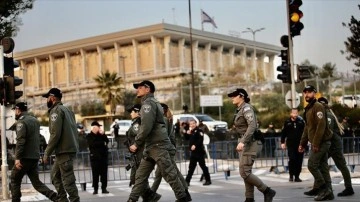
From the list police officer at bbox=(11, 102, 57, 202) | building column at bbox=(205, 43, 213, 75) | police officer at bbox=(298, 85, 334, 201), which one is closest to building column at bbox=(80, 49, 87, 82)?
building column at bbox=(205, 43, 213, 75)

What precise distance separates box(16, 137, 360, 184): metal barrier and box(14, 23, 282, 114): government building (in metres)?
64.6

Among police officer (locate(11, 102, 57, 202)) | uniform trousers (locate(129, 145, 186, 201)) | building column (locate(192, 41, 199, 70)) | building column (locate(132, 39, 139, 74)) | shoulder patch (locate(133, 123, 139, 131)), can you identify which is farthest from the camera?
building column (locate(192, 41, 199, 70))

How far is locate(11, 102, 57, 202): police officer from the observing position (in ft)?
36.9

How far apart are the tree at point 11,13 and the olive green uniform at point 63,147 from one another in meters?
11.6

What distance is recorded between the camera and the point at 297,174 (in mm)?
15430

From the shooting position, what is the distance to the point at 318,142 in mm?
10852

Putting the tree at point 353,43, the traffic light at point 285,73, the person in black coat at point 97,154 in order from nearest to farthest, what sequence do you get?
the person in black coat at point 97,154
the traffic light at point 285,73
the tree at point 353,43

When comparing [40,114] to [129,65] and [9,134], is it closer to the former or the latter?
[129,65]

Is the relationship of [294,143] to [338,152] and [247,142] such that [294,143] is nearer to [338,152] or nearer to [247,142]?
[338,152]

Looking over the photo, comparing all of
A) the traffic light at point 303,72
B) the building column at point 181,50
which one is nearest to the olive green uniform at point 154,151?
the traffic light at point 303,72

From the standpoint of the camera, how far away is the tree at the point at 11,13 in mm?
20984

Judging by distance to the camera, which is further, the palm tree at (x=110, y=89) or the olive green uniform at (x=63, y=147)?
the palm tree at (x=110, y=89)

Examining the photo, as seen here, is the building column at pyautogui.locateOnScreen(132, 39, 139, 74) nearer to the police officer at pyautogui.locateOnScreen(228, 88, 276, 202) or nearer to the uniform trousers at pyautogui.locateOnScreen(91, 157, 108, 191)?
the uniform trousers at pyautogui.locateOnScreen(91, 157, 108, 191)

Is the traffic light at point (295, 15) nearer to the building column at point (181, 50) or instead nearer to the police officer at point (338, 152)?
the police officer at point (338, 152)
